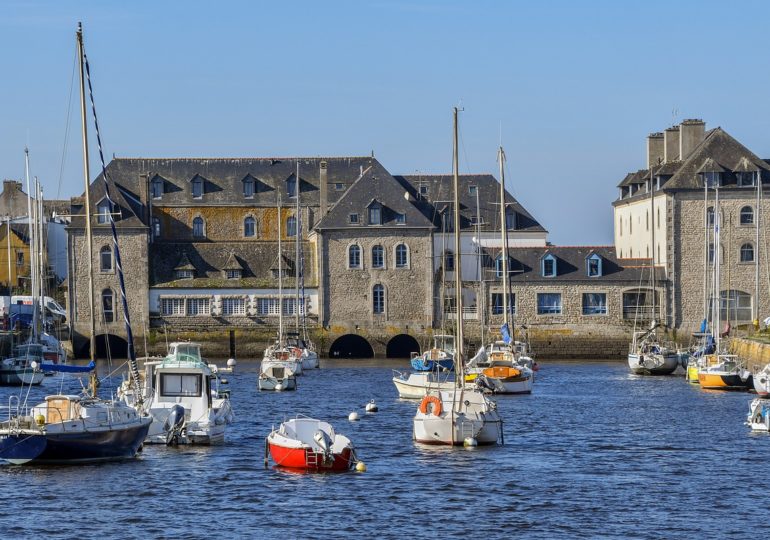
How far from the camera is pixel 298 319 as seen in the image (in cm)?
9212

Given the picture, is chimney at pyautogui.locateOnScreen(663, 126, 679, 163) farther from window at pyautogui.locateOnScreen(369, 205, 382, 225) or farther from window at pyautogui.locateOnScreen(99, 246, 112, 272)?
window at pyautogui.locateOnScreen(99, 246, 112, 272)

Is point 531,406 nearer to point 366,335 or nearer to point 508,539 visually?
point 508,539

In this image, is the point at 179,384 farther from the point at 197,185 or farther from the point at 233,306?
the point at 197,185

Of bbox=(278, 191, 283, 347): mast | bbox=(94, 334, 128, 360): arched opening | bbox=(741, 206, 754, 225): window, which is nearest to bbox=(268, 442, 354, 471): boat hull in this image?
bbox=(278, 191, 283, 347): mast

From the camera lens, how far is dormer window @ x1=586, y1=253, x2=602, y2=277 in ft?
309

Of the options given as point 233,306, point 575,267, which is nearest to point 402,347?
point 233,306

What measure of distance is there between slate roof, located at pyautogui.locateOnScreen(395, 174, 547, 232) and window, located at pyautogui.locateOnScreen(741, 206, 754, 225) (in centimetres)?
1471

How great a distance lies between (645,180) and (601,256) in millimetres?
6729

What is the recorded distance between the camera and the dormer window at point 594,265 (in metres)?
94.2

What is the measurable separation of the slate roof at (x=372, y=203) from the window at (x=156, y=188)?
13818 mm

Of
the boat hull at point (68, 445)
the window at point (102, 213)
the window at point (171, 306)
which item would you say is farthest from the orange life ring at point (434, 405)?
the window at point (102, 213)

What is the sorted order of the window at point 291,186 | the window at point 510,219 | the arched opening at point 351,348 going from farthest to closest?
the window at point 291,186, the window at point 510,219, the arched opening at point 351,348

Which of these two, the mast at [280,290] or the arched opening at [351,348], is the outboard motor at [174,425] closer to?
the mast at [280,290]

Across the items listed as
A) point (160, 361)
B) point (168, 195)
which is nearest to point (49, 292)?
point (168, 195)
